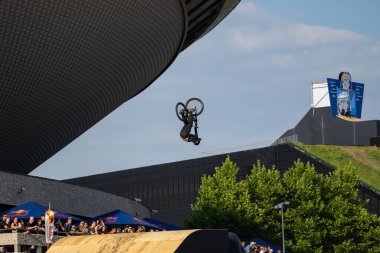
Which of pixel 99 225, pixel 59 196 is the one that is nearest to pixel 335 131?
pixel 59 196

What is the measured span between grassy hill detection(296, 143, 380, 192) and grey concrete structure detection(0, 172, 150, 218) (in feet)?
140

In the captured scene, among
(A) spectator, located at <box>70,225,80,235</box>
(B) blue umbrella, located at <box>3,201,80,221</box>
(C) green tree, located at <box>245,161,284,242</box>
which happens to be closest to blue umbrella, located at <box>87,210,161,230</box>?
(B) blue umbrella, located at <box>3,201,80,221</box>

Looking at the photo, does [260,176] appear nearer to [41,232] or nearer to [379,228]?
[379,228]

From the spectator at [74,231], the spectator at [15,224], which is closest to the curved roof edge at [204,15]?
the spectator at [74,231]

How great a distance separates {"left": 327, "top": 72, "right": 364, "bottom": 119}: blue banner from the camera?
100062 millimetres

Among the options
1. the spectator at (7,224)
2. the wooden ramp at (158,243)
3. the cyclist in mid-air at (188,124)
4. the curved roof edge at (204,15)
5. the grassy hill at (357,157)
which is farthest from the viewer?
the grassy hill at (357,157)

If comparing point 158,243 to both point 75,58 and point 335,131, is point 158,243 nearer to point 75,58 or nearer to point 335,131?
point 75,58

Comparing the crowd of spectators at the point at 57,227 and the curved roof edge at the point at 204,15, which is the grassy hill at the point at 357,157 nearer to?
the curved roof edge at the point at 204,15

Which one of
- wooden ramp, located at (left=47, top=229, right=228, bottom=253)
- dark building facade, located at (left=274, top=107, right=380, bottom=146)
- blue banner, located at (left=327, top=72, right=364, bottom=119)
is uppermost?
blue banner, located at (left=327, top=72, right=364, bottom=119)

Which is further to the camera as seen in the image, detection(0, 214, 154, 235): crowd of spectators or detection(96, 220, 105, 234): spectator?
detection(96, 220, 105, 234): spectator

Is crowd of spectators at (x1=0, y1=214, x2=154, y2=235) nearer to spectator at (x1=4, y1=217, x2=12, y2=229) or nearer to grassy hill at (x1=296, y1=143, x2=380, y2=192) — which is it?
spectator at (x1=4, y1=217, x2=12, y2=229)

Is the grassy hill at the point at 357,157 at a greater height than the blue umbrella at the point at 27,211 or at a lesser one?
greater

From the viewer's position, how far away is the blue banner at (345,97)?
328 feet

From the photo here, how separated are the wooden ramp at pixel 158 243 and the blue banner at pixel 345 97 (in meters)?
81.0
